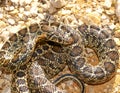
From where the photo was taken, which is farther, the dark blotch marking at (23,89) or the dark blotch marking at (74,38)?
the dark blotch marking at (74,38)

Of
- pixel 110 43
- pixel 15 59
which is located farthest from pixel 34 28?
pixel 110 43

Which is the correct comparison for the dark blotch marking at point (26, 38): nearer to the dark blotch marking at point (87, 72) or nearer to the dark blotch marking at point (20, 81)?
the dark blotch marking at point (20, 81)

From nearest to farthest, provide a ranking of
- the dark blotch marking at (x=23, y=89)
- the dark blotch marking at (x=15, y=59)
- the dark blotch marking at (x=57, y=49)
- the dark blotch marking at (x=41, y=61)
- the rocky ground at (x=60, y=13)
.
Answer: the dark blotch marking at (x=23, y=89) < the dark blotch marking at (x=15, y=59) < the dark blotch marking at (x=41, y=61) < the dark blotch marking at (x=57, y=49) < the rocky ground at (x=60, y=13)

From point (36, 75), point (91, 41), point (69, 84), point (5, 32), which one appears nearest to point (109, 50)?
point (91, 41)

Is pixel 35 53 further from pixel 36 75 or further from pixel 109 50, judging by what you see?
pixel 109 50

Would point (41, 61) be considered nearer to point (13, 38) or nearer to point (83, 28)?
point (13, 38)

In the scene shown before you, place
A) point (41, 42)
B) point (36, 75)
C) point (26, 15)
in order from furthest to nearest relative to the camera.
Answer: point (26, 15)
point (41, 42)
point (36, 75)

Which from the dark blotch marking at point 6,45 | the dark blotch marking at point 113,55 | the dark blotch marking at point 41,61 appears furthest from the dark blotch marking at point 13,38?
the dark blotch marking at point 113,55
